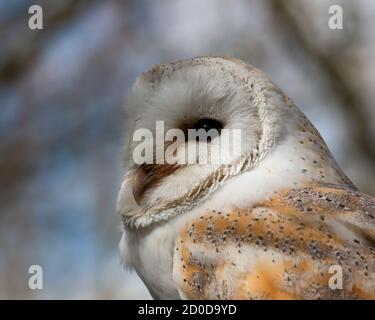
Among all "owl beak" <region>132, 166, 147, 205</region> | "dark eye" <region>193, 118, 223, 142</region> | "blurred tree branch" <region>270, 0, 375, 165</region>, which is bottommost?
"owl beak" <region>132, 166, 147, 205</region>

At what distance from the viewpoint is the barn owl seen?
2.20 m

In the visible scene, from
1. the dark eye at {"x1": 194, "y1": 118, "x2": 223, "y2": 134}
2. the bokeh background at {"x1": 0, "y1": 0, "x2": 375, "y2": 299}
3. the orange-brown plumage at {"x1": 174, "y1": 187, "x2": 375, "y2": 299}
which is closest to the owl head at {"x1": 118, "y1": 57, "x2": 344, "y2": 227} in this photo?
the dark eye at {"x1": 194, "y1": 118, "x2": 223, "y2": 134}

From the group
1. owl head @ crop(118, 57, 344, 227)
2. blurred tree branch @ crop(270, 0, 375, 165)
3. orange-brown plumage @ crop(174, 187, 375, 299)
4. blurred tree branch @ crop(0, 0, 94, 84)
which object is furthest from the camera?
blurred tree branch @ crop(270, 0, 375, 165)

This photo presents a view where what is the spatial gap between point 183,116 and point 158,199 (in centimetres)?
27

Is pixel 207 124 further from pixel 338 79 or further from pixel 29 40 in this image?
pixel 338 79

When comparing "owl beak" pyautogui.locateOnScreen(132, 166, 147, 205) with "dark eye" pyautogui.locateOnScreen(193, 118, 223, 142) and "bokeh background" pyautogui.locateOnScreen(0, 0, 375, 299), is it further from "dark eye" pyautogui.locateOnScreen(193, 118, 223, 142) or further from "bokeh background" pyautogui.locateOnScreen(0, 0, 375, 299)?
"bokeh background" pyautogui.locateOnScreen(0, 0, 375, 299)

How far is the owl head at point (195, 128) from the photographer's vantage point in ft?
7.98

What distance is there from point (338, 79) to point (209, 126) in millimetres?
2827

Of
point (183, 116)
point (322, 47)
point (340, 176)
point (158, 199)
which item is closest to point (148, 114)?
point (183, 116)

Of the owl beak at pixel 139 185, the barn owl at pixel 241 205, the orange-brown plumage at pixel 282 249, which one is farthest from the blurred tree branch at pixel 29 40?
the orange-brown plumage at pixel 282 249

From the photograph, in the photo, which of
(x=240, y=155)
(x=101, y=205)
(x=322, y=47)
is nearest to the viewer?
(x=240, y=155)

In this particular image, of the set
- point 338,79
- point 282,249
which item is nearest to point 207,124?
point 282,249
